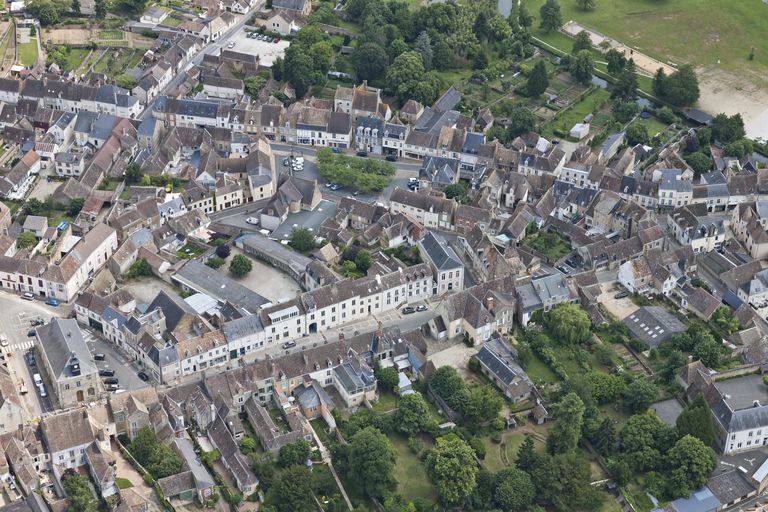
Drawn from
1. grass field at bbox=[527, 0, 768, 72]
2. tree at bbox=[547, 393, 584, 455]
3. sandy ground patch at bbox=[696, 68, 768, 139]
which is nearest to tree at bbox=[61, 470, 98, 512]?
tree at bbox=[547, 393, 584, 455]

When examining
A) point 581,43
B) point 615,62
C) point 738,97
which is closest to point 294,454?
point 615,62

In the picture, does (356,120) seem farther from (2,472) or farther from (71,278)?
(2,472)

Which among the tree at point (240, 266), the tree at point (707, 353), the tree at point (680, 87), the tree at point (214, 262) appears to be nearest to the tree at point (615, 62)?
the tree at point (680, 87)

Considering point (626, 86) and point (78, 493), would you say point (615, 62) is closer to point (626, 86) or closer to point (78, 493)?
Result: point (626, 86)

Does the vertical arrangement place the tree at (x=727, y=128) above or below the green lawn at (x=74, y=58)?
above

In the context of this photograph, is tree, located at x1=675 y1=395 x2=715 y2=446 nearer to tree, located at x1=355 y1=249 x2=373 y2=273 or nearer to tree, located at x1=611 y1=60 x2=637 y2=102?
tree, located at x1=355 y1=249 x2=373 y2=273

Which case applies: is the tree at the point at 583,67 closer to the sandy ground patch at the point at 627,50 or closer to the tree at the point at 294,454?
the sandy ground patch at the point at 627,50
